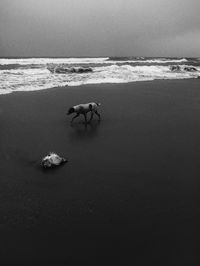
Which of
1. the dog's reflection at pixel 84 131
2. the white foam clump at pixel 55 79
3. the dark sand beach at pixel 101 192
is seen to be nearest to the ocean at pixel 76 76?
the white foam clump at pixel 55 79

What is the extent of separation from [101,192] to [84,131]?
482cm

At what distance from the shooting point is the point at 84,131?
462 inches

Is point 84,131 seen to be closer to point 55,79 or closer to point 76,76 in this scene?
point 55,79

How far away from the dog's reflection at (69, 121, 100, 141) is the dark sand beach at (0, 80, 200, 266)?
1.4 inches

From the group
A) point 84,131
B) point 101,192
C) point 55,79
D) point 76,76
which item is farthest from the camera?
point 76,76

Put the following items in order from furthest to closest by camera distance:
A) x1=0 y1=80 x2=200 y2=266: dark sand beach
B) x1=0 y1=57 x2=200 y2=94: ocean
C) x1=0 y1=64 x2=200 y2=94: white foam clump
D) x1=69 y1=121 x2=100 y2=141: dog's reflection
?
x1=0 y1=57 x2=200 y2=94: ocean → x1=0 y1=64 x2=200 y2=94: white foam clump → x1=69 y1=121 x2=100 y2=141: dog's reflection → x1=0 y1=80 x2=200 y2=266: dark sand beach

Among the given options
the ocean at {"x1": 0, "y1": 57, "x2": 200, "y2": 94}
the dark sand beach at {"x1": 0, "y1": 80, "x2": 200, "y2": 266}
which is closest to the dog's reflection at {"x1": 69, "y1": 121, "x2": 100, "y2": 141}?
the dark sand beach at {"x1": 0, "y1": 80, "x2": 200, "y2": 266}

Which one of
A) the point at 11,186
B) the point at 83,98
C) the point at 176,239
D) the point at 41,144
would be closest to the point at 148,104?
the point at 83,98

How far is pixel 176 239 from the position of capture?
554 centimetres

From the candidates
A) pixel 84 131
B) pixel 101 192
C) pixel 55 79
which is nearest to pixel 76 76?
pixel 55 79

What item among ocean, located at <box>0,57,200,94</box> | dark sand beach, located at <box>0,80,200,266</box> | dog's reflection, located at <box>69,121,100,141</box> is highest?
dark sand beach, located at <box>0,80,200,266</box>

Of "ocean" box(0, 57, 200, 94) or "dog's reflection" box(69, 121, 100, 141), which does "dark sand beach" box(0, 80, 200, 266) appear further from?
"ocean" box(0, 57, 200, 94)

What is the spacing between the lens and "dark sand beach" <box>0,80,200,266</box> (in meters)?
5.31

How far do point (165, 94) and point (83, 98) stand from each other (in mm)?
5573
